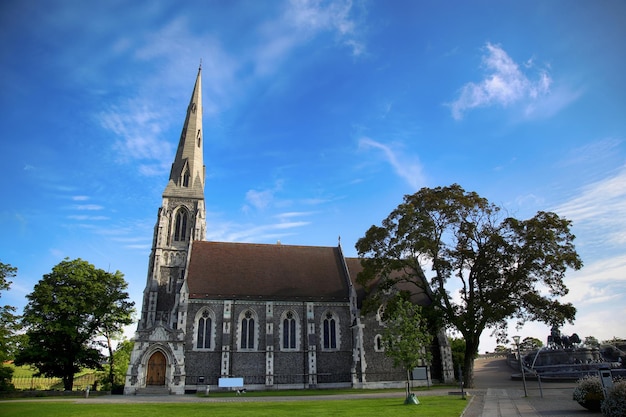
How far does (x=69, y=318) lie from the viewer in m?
31.5

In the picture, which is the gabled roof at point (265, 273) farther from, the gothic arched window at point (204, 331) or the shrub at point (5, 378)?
the shrub at point (5, 378)

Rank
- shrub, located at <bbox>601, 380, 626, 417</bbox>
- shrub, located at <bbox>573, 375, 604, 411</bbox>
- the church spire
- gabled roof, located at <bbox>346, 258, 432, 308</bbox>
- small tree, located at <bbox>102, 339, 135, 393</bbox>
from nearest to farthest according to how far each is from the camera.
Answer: shrub, located at <bbox>601, 380, 626, 417</bbox> < shrub, located at <bbox>573, 375, 604, 411</bbox> < gabled roof, located at <bbox>346, 258, 432, 308</bbox> < small tree, located at <bbox>102, 339, 135, 393</bbox> < the church spire

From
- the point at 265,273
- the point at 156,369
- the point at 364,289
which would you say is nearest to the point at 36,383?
the point at 156,369

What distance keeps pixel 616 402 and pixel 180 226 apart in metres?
37.9

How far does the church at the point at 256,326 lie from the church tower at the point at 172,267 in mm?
89

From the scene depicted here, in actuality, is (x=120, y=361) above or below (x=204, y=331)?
below

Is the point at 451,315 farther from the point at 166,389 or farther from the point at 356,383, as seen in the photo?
the point at 166,389

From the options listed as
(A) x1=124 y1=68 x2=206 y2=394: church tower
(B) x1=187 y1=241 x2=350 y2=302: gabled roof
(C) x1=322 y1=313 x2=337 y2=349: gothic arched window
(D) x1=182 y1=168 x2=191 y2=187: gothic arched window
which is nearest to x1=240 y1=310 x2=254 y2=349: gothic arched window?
Answer: (B) x1=187 y1=241 x2=350 y2=302: gabled roof

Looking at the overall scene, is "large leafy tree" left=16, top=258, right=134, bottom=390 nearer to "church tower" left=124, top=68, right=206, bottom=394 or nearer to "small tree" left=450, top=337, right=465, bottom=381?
"church tower" left=124, top=68, right=206, bottom=394

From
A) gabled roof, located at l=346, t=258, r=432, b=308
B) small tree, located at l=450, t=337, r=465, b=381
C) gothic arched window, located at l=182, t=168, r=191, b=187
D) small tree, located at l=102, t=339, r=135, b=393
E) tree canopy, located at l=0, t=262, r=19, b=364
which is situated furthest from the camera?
gothic arched window, located at l=182, t=168, r=191, b=187

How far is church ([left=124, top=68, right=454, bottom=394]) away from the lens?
30.3m

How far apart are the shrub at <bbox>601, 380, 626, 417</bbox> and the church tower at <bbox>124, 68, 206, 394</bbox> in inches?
1015

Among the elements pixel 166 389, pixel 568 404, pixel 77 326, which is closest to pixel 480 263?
pixel 568 404

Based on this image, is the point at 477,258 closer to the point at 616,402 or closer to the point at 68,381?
the point at 616,402
